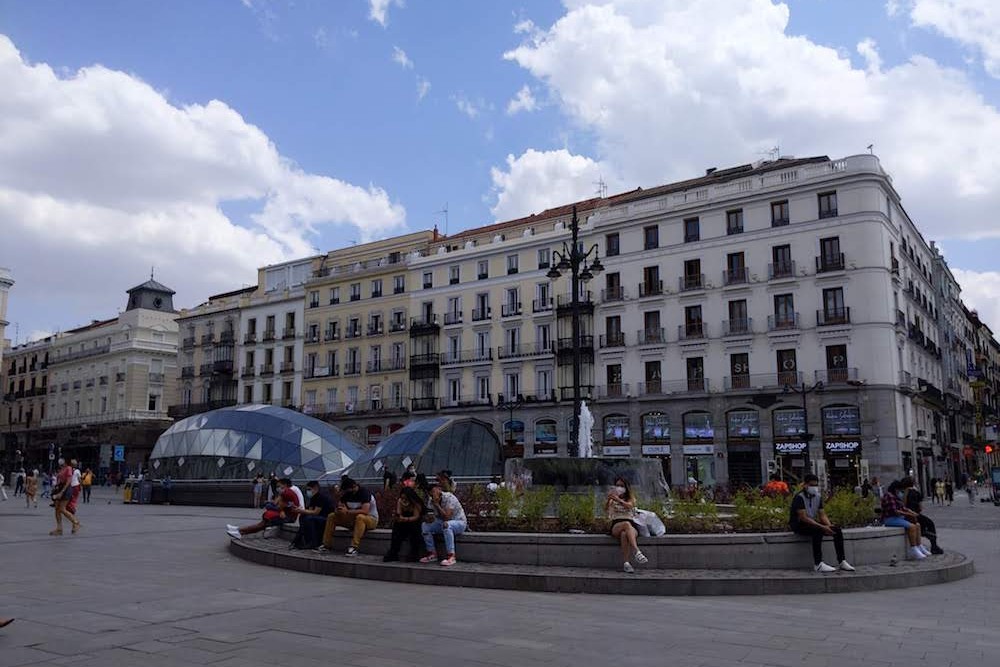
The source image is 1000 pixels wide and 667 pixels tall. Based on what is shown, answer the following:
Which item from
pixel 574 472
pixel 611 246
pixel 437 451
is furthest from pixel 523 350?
pixel 574 472

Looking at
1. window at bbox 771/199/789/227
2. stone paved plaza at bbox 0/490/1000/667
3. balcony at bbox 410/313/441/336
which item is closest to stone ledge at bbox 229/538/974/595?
stone paved plaza at bbox 0/490/1000/667

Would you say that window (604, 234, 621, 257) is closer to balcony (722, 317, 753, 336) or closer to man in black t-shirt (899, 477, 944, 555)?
balcony (722, 317, 753, 336)

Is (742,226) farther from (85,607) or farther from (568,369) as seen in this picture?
(85,607)

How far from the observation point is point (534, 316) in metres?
54.2

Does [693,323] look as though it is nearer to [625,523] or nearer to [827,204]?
[827,204]

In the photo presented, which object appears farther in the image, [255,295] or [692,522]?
[255,295]

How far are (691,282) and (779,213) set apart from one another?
6.27 metres

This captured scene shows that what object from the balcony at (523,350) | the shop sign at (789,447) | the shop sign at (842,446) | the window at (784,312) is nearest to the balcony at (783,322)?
the window at (784,312)

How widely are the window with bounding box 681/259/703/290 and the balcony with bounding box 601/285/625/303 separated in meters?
4.10

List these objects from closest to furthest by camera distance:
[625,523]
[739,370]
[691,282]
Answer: [625,523] → [739,370] → [691,282]

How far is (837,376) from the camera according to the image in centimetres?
4350

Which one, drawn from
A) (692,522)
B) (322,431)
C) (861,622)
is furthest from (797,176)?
(861,622)

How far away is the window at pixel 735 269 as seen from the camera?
47188mm

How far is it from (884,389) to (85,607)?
135 ft
